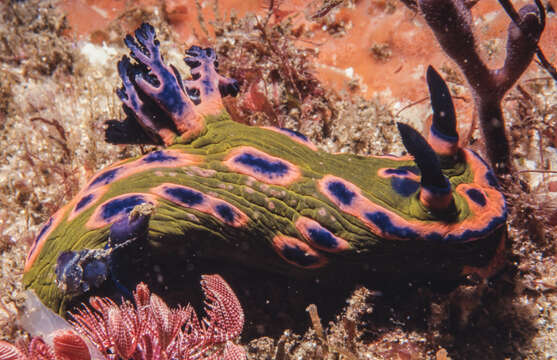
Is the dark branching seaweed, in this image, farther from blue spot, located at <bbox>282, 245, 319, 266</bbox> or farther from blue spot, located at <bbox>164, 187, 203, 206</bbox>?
blue spot, located at <bbox>164, 187, 203, 206</bbox>

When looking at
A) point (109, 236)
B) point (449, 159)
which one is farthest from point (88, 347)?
point (449, 159)

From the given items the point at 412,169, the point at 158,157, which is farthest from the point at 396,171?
the point at 158,157

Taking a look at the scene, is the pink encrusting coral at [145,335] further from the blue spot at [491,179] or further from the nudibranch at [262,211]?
the blue spot at [491,179]

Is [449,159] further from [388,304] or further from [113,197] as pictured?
[113,197]

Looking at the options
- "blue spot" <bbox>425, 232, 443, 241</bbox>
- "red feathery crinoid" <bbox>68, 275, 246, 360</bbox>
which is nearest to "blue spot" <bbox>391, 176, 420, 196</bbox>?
"blue spot" <bbox>425, 232, 443, 241</bbox>

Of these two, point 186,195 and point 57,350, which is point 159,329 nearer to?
point 57,350

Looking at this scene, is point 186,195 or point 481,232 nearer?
point 481,232
